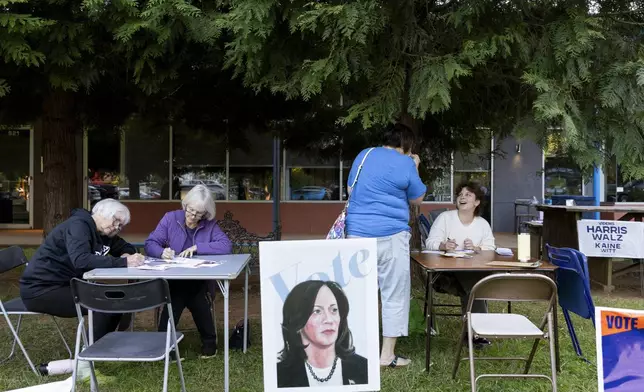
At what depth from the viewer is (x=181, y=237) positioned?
423 cm

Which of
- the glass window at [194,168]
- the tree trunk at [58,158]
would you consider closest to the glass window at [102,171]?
the glass window at [194,168]

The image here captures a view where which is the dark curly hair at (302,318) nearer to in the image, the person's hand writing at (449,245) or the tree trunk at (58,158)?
the person's hand writing at (449,245)

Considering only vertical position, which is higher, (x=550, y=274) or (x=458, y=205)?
(x=458, y=205)

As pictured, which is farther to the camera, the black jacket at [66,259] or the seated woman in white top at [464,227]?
the seated woman in white top at [464,227]

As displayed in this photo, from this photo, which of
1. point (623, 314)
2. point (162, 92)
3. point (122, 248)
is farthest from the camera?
point (162, 92)

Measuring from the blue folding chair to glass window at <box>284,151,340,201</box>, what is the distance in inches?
314

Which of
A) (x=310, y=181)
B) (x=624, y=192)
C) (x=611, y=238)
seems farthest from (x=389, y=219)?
(x=624, y=192)

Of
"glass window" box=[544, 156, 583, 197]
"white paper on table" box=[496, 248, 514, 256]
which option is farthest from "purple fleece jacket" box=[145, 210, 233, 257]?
"glass window" box=[544, 156, 583, 197]

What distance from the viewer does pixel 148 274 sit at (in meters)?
3.33

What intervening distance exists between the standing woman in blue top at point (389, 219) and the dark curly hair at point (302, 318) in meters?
0.63

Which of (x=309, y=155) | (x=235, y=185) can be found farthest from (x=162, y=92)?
(x=235, y=185)

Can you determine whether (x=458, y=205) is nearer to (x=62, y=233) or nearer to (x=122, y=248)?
(x=122, y=248)

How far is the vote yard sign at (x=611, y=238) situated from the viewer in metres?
6.30

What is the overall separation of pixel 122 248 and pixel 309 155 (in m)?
3.60
